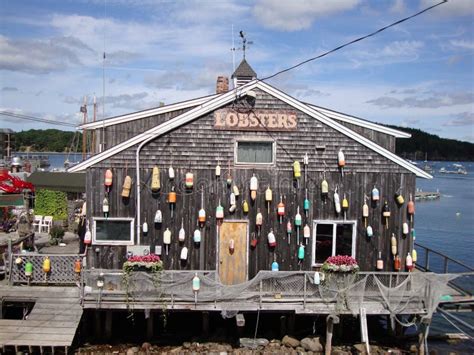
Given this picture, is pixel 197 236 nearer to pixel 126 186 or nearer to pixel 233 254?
pixel 233 254

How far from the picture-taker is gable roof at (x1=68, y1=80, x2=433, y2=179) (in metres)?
16.6

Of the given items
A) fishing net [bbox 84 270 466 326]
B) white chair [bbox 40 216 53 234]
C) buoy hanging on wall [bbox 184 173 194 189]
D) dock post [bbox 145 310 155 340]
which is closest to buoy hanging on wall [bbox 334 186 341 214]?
fishing net [bbox 84 270 466 326]

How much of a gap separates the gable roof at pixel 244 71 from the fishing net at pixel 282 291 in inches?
346

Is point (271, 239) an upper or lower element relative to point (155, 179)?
lower

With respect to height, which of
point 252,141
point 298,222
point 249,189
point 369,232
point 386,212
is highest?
point 252,141

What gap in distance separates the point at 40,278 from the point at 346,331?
1057 cm

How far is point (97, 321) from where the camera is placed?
17.0m

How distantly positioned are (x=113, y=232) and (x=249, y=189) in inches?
183

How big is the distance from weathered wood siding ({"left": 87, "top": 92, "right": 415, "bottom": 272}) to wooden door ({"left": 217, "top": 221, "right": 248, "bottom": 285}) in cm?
22

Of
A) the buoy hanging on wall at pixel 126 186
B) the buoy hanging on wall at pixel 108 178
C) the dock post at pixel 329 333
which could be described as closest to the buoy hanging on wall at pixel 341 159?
the dock post at pixel 329 333

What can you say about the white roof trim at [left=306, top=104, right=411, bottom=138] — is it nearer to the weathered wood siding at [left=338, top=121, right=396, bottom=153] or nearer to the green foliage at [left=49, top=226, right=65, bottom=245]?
the weathered wood siding at [left=338, top=121, right=396, bottom=153]

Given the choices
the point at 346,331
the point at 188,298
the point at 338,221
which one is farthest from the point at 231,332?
the point at 338,221

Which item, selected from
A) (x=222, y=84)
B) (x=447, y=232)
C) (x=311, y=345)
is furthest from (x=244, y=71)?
(x=447, y=232)

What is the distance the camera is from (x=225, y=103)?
1684 cm
